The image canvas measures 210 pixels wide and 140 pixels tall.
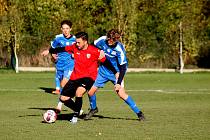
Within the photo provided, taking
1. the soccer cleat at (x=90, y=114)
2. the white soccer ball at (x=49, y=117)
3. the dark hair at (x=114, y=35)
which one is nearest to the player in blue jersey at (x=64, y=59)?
the soccer cleat at (x=90, y=114)

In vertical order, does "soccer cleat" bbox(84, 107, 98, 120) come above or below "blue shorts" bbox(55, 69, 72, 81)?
below

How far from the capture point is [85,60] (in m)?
11.3

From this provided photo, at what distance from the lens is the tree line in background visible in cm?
3688

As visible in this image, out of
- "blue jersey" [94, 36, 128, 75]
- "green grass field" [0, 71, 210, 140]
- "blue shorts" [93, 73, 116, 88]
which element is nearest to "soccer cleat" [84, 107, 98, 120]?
"green grass field" [0, 71, 210, 140]

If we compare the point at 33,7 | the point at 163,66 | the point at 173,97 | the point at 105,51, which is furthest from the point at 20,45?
→ the point at 105,51

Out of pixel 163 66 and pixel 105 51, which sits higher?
pixel 105 51

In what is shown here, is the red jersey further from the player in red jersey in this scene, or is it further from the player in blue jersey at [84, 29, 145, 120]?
the player in blue jersey at [84, 29, 145, 120]

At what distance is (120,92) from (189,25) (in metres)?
26.4

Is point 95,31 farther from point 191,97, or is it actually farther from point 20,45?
point 191,97

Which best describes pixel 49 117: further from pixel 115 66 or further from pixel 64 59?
pixel 64 59

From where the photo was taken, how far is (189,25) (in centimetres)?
3719

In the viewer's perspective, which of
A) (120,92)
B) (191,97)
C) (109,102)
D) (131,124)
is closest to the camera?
(131,124)

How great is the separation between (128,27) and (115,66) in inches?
985

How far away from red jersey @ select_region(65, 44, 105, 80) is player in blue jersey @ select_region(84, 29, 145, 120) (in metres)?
0.34
